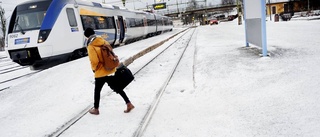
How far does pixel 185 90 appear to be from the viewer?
5.67 meters

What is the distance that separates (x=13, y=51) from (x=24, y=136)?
8055 millimetres

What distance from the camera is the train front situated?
1031cm

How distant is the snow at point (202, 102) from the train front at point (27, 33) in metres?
3.18

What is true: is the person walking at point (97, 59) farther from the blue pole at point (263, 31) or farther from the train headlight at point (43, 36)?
the train headlight at point (43, 36)

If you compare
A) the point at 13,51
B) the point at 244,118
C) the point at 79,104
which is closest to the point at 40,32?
the point at 13,51

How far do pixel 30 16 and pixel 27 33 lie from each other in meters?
0.87

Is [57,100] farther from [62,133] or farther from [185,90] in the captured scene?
[185,90]

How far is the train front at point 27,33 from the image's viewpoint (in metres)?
10.3

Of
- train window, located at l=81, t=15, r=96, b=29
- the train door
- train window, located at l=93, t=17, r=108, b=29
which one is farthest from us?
the train door

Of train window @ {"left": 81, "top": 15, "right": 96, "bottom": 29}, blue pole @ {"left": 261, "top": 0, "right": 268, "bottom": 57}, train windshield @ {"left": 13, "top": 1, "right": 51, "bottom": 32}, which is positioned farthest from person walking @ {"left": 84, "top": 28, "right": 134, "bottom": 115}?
train window @ {"left": 81, "top": 15, "right": 96, "bottom": 29}

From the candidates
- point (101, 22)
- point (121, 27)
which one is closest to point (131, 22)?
point (121, 27)

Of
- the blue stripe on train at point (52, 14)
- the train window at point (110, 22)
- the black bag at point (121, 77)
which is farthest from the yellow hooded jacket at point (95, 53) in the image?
the train window at point (110, 22)

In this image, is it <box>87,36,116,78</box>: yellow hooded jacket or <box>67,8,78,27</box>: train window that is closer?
<box>87,36,116,78</box>: yellow hooded jacket

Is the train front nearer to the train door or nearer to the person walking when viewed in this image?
the person walking
